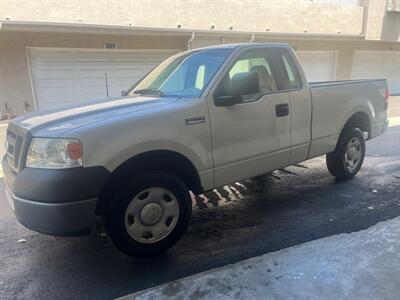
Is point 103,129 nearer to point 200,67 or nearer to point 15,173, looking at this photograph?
point 15,173

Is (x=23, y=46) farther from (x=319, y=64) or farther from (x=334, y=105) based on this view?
(x=319, y=64)

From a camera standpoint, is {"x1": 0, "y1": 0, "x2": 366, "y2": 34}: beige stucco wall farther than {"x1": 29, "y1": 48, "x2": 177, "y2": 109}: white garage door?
No

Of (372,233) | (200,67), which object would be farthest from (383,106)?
(200,67)

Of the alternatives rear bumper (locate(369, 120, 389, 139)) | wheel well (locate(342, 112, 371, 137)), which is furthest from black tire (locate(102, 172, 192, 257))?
rear bumper (locate(369, 120, 389, 139))

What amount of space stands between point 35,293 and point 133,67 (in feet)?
36.4

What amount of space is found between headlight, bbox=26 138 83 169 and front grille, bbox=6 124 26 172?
0.23 meters

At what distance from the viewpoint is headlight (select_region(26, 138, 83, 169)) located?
110 inches

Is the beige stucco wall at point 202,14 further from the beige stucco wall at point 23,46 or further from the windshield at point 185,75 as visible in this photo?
the windshield at point 185,75

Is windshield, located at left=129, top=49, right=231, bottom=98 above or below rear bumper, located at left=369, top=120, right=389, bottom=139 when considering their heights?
above

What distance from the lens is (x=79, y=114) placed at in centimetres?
329

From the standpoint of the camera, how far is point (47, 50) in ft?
38.2

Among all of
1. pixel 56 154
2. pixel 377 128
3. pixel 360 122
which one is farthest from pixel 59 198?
pixel 377 128

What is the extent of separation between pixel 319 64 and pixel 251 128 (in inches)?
604

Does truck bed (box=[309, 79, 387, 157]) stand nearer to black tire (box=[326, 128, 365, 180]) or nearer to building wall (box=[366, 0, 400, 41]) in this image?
black tire (box=[326, 128, 365, 180])
